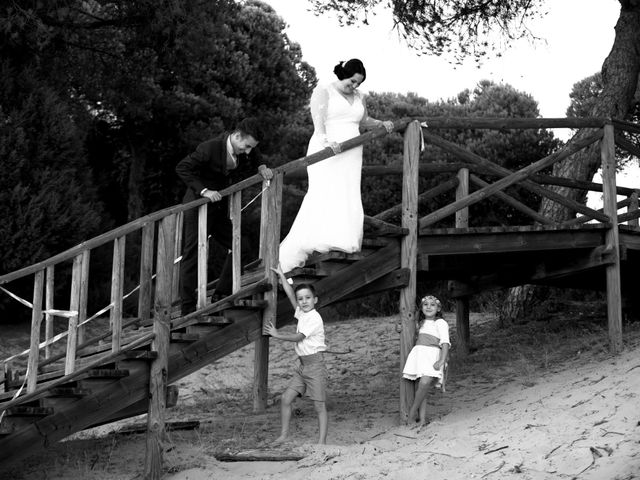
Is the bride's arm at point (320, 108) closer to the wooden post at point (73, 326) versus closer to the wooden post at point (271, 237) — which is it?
the wooden post at point (271, 237)

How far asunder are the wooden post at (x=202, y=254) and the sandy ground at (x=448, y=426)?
1.31 metres

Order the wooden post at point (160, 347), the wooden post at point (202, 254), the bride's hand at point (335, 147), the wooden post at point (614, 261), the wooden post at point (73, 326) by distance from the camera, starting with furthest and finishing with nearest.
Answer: the wooden post at point (614, 261)
the bride's hand at point (335, 147)
the wooden post at point (202, 254)
the wooden post at point (160, 347)
the wooden post at point (73, 326)

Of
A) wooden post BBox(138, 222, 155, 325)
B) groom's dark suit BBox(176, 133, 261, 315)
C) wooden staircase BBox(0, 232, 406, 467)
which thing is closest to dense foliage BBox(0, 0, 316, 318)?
wooden post BBox(138, 222, 155, 325)

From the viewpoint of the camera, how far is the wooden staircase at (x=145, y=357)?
768 centimetres

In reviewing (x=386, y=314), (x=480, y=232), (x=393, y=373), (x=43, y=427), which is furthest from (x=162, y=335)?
(x=386, y=314)

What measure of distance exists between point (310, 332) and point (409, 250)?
1.46 meters

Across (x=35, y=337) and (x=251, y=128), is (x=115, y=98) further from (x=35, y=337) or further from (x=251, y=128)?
(x=35, y=337)

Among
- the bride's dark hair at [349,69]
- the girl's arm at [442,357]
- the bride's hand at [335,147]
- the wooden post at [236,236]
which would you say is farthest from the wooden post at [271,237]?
the girl's arm at [442,357]

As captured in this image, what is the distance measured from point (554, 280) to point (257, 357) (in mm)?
3438

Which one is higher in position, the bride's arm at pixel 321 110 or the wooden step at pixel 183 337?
the bride's arm at pixel 321 110

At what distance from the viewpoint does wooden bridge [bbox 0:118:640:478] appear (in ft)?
25.4

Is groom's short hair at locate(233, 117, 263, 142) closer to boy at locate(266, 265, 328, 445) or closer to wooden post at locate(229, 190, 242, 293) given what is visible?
wooden post at locate(229, 190, 242, 293)

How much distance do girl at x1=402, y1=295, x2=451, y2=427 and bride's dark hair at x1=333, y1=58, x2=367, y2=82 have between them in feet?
6.55

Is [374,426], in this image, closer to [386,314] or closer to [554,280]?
[554,280]
